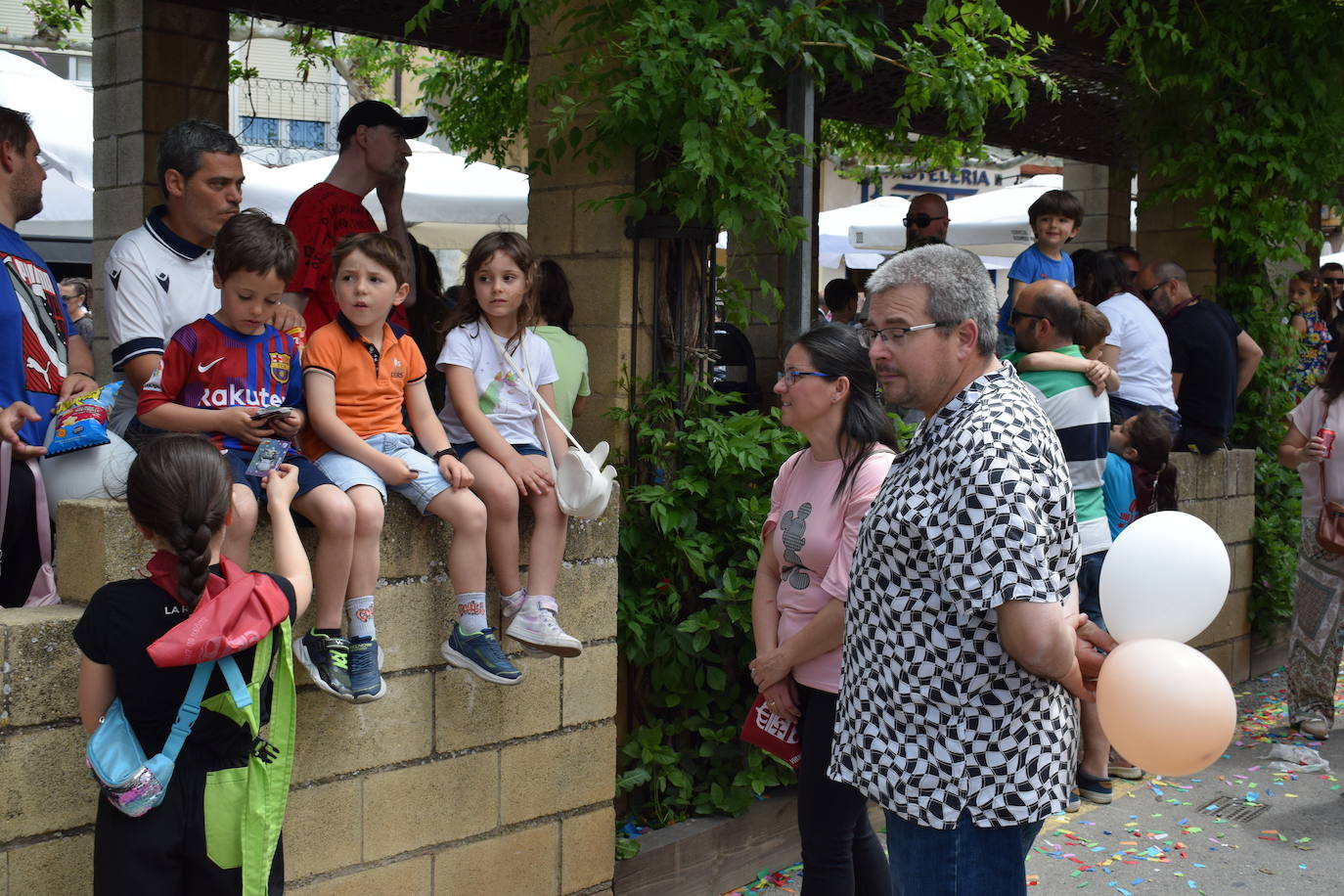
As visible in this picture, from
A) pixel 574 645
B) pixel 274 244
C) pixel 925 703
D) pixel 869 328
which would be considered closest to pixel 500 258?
pixel 274 244

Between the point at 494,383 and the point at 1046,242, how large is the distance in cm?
385

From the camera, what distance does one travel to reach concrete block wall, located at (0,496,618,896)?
3.05m

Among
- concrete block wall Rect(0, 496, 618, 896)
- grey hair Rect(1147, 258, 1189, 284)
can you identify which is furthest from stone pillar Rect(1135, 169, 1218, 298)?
concrete block wall Rect(0, 496, 618, 896)

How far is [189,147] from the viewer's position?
3.81 metres

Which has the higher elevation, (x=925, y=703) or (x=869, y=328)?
(x=869, y=328)

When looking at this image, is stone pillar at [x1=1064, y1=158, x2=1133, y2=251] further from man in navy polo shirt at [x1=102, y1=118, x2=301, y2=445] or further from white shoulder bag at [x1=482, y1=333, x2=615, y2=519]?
man in navy polo shirt at [x1=102, y1=118, x2=301, y2=445]

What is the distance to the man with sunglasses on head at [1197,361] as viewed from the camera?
756 cm

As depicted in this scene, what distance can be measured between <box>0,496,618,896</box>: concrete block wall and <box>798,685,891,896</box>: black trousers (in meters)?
0.89

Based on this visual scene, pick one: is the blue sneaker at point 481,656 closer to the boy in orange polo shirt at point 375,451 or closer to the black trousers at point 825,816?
the boy in orange polo shirt at point 375,451

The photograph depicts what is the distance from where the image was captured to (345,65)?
51.7ft

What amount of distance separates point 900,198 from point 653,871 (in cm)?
1198

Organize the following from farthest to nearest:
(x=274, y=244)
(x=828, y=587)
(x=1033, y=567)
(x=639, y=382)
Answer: (x=639, y=382) → (x=828, y=587) → (x=274, y=244) → (x=1033, y=567)

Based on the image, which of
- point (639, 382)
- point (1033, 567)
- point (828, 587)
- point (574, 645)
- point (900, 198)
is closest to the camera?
point (1033, 567)

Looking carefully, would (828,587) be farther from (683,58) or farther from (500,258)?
(683,58)
